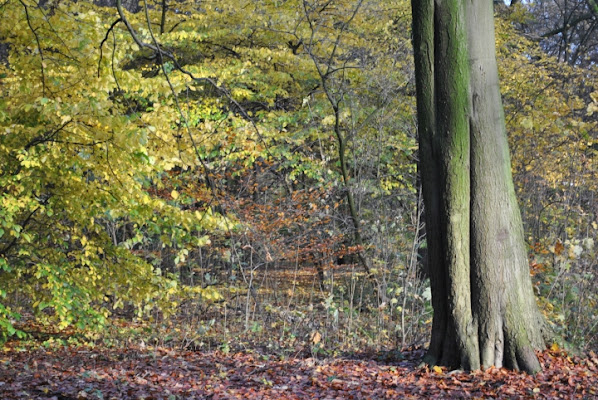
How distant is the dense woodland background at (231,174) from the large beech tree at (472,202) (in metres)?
0.98

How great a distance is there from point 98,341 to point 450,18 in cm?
739

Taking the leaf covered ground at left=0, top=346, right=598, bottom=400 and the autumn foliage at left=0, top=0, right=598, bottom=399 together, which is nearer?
the leaf covered ground at left=0, top=346, right=598, bottom=400

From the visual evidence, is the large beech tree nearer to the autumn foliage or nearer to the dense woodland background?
the autumn foliage

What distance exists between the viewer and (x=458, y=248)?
538 centimetres

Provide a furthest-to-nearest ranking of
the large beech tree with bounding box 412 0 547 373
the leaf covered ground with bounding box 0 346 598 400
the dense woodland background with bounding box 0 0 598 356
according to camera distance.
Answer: the dense woodland background with bounding box 0 0 598 356 → the large beech tree with bounding box 412 0 547 373 → the leaf covered ground with bounding box 0 346 598 400

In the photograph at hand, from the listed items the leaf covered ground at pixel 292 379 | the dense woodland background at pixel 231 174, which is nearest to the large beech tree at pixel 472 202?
the leaf covered ground at pixel 292 379

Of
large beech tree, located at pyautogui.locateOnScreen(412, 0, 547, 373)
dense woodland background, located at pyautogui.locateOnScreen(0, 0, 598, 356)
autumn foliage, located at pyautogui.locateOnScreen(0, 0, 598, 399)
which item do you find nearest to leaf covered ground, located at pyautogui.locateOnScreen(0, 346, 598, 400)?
autumn foliage, located at pyautogui.locateOnScreen(0, 0, 598, 399)

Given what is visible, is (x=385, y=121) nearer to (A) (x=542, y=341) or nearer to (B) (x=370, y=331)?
(B) (x=370, y=331)

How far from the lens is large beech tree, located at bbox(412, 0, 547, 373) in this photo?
5.34 meters

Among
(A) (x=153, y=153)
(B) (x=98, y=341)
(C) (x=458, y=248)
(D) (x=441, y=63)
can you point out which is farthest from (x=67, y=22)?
(B) (x=98, y=341)

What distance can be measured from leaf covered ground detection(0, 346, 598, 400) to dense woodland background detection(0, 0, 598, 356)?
71 centimetres

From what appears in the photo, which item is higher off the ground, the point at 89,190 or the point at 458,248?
the point at 89,190

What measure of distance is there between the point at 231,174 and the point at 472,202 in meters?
7.11

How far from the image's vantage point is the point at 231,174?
38.8 ft
